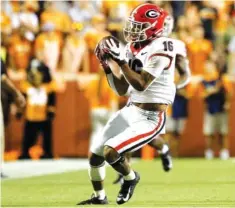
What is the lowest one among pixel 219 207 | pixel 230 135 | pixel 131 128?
pixel 230 135

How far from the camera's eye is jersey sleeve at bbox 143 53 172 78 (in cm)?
723

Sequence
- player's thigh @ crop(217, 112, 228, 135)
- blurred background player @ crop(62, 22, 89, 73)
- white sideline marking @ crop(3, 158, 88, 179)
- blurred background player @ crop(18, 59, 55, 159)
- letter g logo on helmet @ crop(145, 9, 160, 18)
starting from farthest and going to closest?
blurred background player @ crop(62, 22, 89, 73) → player's thigh @ crop(217, 112, 228, 135) → blurred background player @ crop(18, 59, 55, 159) → white sideline marking @ crop(3, 158, 88, 179) → letter g logo on helmet @ crop(145, 9, 160, 18)

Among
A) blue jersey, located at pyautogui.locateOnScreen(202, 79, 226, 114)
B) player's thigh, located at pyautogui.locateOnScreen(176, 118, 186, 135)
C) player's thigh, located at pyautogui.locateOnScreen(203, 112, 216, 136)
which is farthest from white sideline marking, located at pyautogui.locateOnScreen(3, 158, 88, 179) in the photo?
blue jersey, located at pyautogui.locateOnScreen(202, 79, 226, 114)

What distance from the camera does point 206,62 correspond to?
48.2 ft

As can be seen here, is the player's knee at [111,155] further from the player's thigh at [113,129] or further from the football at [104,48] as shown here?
the football at [104,48]

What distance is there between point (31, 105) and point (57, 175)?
3059 millimetres

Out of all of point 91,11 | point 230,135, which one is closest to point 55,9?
point 91,11

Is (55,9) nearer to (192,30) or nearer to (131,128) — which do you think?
(192,30)

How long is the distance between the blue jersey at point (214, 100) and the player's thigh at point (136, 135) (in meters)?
7.06

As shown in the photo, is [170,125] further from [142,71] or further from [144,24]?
[142,71]

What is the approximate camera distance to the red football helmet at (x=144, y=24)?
7514 mm

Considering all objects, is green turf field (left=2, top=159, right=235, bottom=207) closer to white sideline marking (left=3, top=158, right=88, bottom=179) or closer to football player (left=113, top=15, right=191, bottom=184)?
football player (left=113, top=15, right=191, bottom=184)

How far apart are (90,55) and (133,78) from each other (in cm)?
787

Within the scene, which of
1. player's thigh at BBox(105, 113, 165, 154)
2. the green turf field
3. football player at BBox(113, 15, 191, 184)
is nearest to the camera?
player's thigh at BBox(105, 113, 165, 154)
